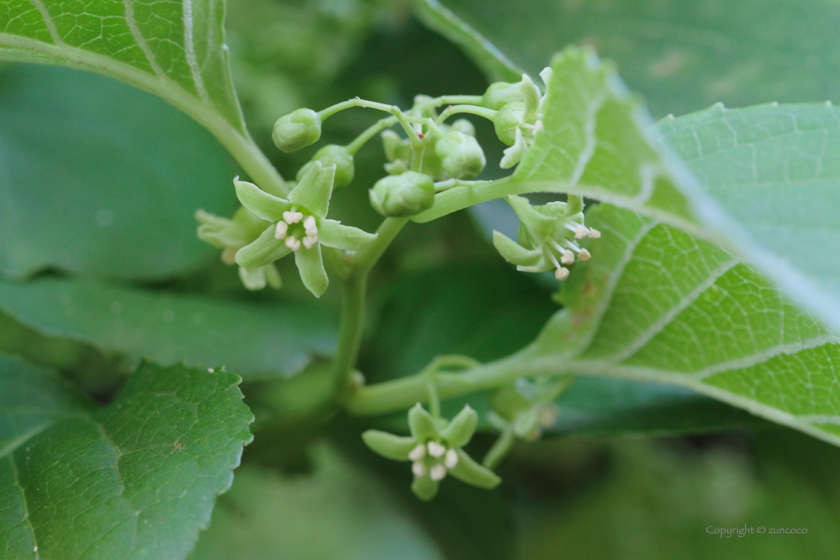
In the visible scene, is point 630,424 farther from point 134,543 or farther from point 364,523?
point 364,523

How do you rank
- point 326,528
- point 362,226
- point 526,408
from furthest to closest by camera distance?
point 326,528 < point 362,226 < point 526,408

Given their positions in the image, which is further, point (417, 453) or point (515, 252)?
point (417, 453)

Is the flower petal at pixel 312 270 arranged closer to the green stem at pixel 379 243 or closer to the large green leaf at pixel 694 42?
the green stem at pixel 379 243

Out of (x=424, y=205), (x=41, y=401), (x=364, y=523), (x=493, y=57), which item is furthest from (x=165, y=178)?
(x=364, y=523)

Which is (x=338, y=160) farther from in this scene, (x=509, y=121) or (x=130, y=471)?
(x=130, y=471)

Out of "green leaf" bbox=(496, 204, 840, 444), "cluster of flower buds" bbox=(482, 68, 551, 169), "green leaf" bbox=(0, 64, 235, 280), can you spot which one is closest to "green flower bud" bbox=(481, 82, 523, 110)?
"cluster of flower buds" bbox=(482, 68, 551, 169)

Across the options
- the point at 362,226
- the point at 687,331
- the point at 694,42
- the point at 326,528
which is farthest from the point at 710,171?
the point at 326,528

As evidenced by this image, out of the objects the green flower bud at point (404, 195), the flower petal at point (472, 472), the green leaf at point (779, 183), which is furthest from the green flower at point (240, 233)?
the green leaf at point (779, 183)
